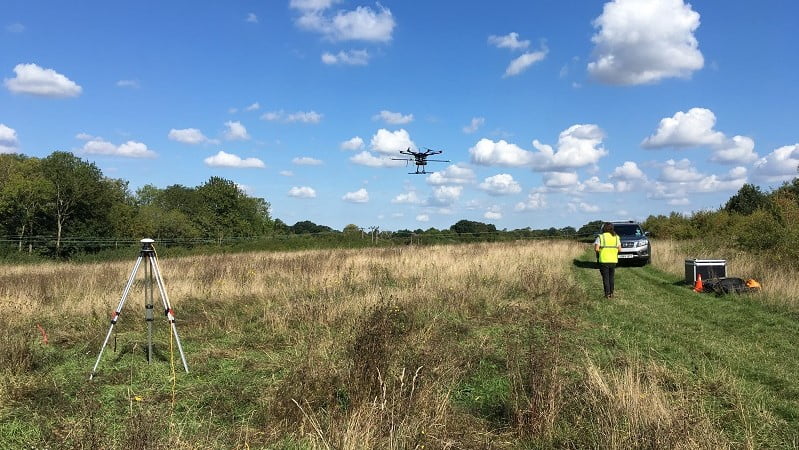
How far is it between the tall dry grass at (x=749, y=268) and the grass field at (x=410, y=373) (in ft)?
0.63

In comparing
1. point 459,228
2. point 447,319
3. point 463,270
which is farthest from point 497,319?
point 459,228

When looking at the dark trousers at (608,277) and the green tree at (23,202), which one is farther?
the green tree at (23,202)

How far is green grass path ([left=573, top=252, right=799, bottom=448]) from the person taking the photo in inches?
171

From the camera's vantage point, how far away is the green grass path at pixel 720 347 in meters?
4.35

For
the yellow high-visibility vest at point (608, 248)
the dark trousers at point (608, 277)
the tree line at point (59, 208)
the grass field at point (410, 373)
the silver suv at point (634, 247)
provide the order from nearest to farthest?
1. the grass field at point (410, 373)
2. the dark trousers at point (608, 277)
3. the yellow high-visibility vest at point (608, 248)
4. the silver suv at point (634, 247)
5. the tree line at point (59, 208)

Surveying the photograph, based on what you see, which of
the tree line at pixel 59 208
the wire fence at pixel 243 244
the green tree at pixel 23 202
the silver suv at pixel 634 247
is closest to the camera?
the silver suv at pixel 634 247

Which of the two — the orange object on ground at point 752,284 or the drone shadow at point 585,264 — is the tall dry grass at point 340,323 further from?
the orange object on ground at point 752,284

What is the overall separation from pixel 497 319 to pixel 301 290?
516cm

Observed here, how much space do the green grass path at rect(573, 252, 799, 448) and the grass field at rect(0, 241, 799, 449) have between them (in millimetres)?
30

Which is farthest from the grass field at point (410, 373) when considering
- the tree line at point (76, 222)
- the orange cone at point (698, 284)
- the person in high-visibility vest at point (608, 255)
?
the tree line at point (76, 222)

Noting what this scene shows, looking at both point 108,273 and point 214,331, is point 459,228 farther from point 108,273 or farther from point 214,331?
point 214,331

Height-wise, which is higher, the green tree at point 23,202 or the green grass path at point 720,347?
the green tree at point 23,202

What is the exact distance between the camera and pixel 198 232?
67438mm

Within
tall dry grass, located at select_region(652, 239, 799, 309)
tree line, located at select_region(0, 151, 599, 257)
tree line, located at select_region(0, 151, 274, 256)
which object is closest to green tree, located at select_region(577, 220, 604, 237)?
tree line, located at select_region(0, 151, 599, 257)
